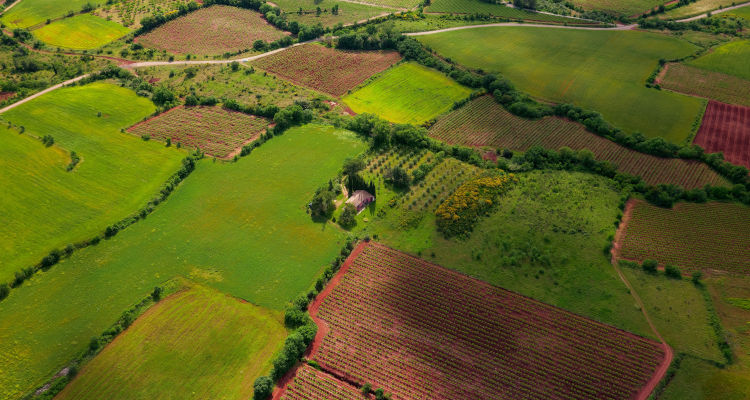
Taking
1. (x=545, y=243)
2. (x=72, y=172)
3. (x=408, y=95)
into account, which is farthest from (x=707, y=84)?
(x=72, y=172)

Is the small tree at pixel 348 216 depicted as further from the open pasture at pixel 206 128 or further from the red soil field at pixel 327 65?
the red soil field at pixel 327 65

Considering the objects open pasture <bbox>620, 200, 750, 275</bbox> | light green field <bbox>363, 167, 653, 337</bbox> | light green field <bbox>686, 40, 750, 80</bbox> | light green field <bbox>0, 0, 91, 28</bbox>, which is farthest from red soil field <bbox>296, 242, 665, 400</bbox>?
light green field <bbox>0, 0, 91, 28</bbox>

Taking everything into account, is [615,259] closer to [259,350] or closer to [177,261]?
[259,350]

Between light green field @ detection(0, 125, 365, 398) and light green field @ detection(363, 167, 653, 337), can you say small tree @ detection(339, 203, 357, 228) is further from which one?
light green field @ detection(363, 167, 653, 337)

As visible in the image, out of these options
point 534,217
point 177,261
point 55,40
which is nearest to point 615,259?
point 534,217

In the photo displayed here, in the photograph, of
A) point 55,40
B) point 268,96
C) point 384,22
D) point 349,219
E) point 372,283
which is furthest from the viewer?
point 384,22

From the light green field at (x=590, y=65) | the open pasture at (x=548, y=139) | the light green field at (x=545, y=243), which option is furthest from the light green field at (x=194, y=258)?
the light green field at (x=590, y=65)
